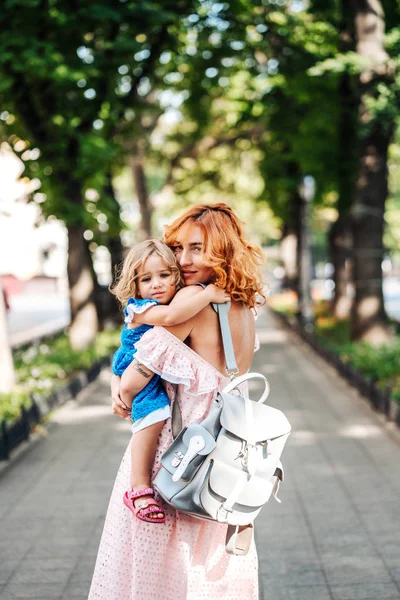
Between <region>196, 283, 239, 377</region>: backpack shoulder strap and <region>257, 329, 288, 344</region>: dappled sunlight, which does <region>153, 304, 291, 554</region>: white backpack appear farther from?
<region>257, 329, 288, 344</region>: dappled sunlight

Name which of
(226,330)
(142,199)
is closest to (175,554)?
(226,330)

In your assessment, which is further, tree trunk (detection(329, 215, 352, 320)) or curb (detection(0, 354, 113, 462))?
tree trunk (detection(329, 215, 352, 320))

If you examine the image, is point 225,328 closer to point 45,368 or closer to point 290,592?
point 290,592

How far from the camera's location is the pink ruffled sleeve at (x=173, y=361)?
3.46 meters

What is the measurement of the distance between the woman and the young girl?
0.17 ft

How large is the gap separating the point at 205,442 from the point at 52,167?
1324 centimetres

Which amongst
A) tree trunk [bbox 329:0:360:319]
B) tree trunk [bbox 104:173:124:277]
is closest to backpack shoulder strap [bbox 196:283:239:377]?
tree trunk [bbox 329:0:360:319]

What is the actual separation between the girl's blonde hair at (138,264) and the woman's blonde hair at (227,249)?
9cm

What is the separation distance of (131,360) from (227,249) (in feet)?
2.00

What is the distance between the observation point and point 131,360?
3633 millimetres

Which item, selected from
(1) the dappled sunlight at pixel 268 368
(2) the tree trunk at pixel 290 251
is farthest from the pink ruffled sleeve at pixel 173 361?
(2) the tree trunk at pixel 290 251

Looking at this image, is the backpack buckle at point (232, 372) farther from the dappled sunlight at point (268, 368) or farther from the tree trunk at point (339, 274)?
the tree trunk at point (339, 274)

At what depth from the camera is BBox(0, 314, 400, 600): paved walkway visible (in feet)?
17.6

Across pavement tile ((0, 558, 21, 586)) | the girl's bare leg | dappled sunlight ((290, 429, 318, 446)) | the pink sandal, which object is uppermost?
the girl's bare leg
